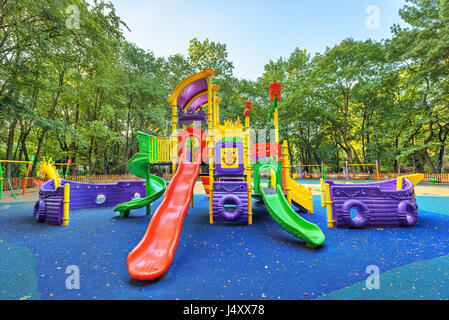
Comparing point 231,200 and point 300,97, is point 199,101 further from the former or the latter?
point 300,97

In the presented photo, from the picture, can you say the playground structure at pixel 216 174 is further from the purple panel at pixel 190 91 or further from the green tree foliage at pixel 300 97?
the green tree foliage at pixel 300 97

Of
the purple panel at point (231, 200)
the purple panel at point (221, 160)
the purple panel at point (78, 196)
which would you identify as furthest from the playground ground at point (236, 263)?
the purple panel at point (221, 160)

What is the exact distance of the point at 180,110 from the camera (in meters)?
7.29

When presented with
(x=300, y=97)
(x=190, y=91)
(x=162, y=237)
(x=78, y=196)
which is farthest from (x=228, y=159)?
(x=300, y=97)

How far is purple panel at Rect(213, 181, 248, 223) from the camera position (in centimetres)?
543

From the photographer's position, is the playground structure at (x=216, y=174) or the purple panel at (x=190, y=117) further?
the purple panel at (x=190, y=117)

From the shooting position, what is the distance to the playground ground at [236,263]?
2.34 m

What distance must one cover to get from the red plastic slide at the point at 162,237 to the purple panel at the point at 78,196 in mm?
3724

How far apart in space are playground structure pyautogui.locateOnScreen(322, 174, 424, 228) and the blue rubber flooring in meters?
0.28

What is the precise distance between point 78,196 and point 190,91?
20.3 feet

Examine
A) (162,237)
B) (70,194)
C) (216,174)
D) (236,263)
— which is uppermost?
(216,174)

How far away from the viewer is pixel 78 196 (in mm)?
7566
